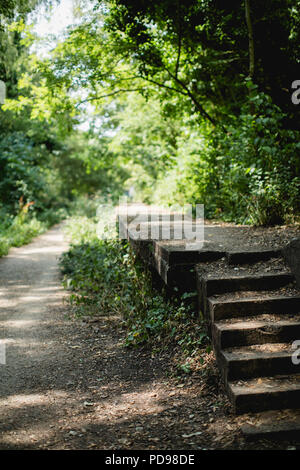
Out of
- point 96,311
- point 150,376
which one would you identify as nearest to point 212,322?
point 150,376

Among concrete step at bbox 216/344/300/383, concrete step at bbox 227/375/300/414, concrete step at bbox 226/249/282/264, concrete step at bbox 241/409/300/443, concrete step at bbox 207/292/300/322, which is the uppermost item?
concrete step at bbox 226/249/282/264

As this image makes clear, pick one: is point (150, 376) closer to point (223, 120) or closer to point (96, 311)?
point (96, 311)

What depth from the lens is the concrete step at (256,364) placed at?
123 inches

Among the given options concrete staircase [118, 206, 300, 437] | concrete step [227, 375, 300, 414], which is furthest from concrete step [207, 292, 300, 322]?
concrete step [227, 375, 300, 414]

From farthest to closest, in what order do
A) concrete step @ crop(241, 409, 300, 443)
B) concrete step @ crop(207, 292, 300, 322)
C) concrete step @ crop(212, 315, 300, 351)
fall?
1. concrete step @ crop(207, 292, 300, 322)
2. concrete step @ crop(212, 315, 300, 351)
3. concrete step @ crop(241, 409, 300, 443)

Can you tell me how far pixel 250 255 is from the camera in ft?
14.1

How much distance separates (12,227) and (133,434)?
37.3 feet

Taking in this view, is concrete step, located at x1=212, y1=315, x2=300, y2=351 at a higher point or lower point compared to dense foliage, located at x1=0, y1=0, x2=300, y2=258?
lower

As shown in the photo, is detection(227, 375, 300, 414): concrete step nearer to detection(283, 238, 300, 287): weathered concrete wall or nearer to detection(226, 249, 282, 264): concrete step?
detection(283, 238, 300, 287): weathered concrete wall

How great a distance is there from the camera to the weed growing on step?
422cm

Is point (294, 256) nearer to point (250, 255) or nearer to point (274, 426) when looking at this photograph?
point (250, 255)

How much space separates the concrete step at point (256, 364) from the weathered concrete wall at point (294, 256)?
907 millimetres

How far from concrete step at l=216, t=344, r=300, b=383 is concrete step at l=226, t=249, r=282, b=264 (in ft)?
4.03

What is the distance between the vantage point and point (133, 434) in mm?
2955
